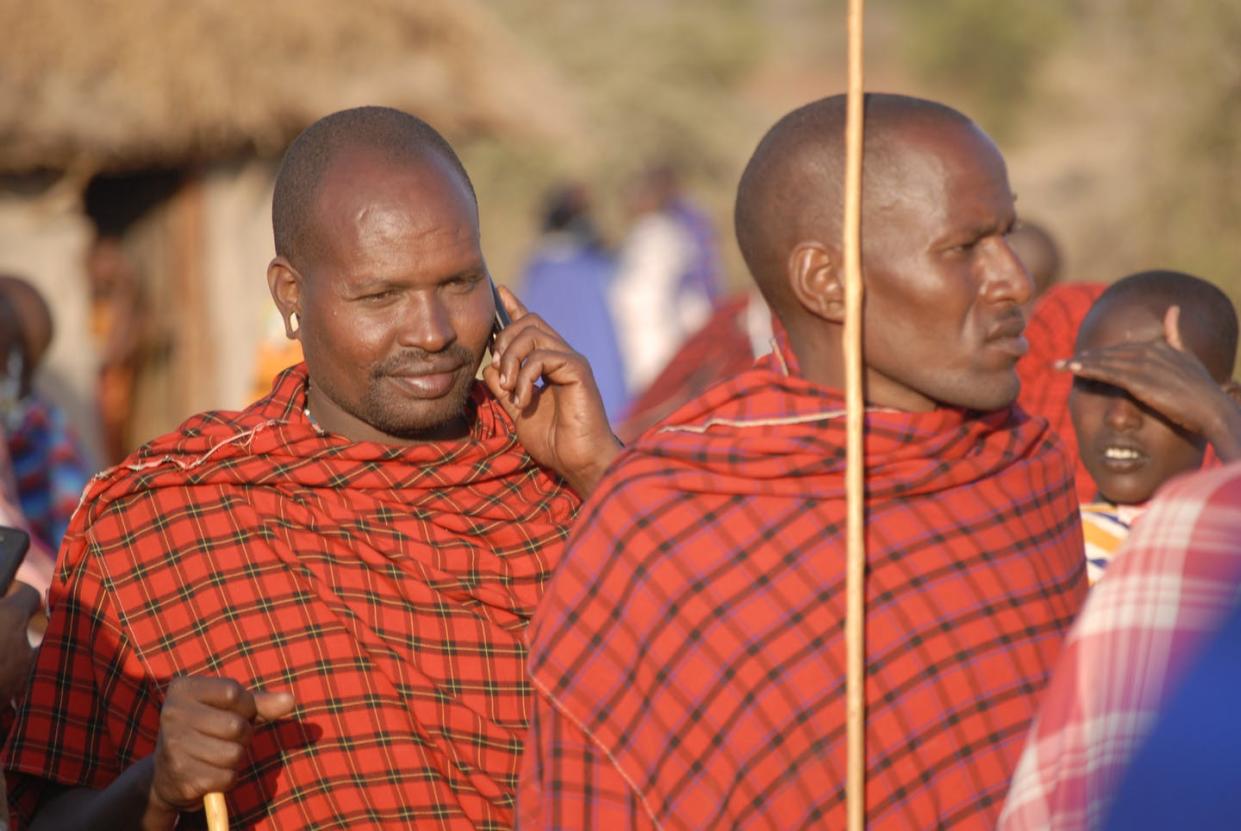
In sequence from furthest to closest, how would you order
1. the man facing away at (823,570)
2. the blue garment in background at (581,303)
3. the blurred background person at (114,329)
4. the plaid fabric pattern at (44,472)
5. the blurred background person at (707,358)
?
1. the blue garment in background at (581,303)
2. the blurred background person at (114,329)
3. the blurred background person at (707,358)
4. the plaid fabric pattern at (44,472)
5. the man facing away at (823,570)

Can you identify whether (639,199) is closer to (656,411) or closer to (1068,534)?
(656,411)

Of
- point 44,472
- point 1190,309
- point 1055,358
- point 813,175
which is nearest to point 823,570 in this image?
point 813,175

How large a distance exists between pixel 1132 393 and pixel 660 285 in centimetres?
1012

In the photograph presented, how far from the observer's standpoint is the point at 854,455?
288 cm

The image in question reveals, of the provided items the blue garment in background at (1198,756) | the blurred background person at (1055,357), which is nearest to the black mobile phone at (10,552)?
the blue garment in background at (1198,756)

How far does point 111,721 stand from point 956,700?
1615 mm

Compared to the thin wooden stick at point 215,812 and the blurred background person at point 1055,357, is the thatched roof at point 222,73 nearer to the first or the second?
the blurred background person at point 1055,357

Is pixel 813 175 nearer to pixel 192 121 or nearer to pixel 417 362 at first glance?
pixel 417 362

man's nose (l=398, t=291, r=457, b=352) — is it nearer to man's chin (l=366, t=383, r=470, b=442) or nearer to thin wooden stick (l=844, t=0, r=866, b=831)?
man's chin (l=366, t=383, r=470, b=442)

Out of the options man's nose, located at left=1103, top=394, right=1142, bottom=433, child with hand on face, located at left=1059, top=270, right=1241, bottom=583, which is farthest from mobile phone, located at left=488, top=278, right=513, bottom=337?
man's nose, located at left=1103, top=394, right=1142, bottom=433

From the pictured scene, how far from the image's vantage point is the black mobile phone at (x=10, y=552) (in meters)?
2.96

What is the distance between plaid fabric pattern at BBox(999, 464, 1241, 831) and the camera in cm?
214

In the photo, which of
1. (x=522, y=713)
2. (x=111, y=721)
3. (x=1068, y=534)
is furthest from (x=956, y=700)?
(x=111, y=721)

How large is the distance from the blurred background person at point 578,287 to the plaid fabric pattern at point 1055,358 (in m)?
7.73
